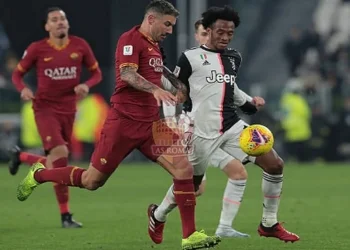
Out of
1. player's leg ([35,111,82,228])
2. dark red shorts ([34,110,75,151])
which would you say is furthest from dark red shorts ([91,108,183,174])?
dark red shorts ([34,110,75,151])

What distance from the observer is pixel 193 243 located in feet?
30.3

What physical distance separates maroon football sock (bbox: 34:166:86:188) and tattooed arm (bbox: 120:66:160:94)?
3.93 feet

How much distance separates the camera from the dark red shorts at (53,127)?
13141 millimetres

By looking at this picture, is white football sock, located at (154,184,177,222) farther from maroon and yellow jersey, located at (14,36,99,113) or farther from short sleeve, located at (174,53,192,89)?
maroon and yellow jersey, located at (14,36,99,113)

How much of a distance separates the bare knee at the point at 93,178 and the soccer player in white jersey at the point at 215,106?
79 centimetres

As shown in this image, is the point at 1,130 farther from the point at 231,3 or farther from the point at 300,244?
the point at 300,244

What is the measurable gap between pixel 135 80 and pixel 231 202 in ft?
8.13

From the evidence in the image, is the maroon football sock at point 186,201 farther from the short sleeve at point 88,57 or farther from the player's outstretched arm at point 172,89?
the short sleeve at point 88,57

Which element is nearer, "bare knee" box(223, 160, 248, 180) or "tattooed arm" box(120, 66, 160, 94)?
"tattooed arm" box(120, 66, 160, 94)

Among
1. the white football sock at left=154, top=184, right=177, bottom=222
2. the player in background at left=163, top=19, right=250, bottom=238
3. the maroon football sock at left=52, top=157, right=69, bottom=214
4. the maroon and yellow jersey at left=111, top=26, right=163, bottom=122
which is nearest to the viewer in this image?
the maroon and yellow jersey at left=111, top=26, right=163, bottom=122

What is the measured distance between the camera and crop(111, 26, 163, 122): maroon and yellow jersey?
9609mm

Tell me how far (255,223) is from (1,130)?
14810mm

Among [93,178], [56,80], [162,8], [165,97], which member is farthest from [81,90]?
[165,97]

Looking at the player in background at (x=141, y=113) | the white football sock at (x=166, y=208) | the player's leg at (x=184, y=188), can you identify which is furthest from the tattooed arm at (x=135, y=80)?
the white football sock at (x=166, y=208)
